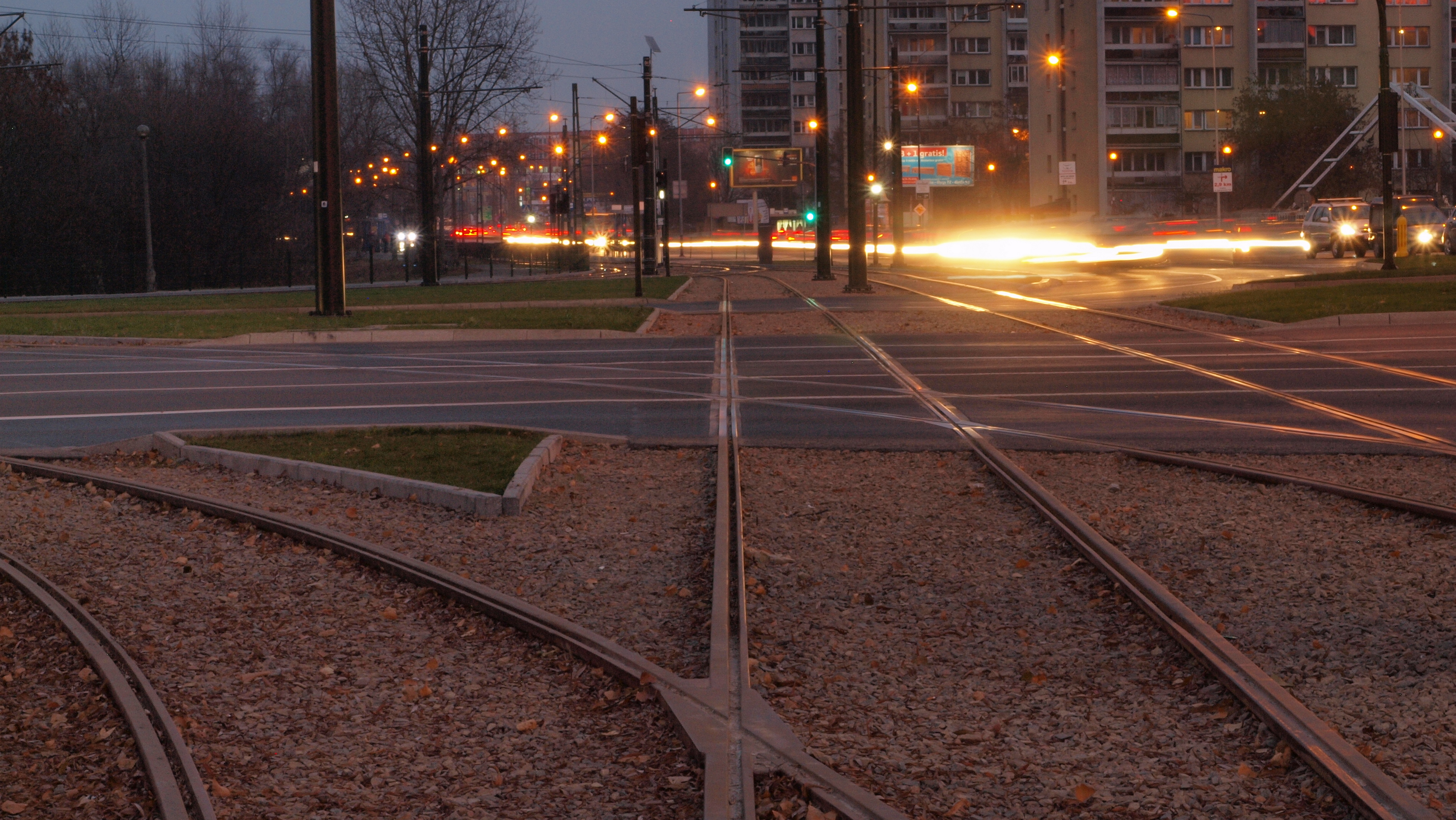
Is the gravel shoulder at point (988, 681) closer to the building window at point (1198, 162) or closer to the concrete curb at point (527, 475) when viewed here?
the concrete curb at point (527, 475)

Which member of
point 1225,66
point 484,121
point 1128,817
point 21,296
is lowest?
point 1128,817

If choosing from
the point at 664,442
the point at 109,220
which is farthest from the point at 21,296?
the point at 664,442

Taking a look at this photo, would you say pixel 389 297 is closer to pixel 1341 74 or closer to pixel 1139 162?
pixel 1139 162

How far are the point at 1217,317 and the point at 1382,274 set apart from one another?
9.78 meters

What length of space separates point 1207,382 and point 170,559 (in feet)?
38.2

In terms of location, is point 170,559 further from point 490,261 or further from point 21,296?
point 490,261

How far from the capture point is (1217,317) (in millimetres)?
24938

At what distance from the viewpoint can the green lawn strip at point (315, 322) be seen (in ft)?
87.8

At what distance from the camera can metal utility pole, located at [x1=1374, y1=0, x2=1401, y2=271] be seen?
3281 cm

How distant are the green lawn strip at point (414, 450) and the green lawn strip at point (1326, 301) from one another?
50.7ft

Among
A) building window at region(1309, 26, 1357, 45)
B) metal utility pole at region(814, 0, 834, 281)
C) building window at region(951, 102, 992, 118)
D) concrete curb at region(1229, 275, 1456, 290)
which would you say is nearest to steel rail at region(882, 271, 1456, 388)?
concrete curb at region(1229, 275, 1456, 290)

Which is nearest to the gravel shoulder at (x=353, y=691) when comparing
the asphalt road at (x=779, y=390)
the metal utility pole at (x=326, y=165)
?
the asphalt road at (x=779, y=390)

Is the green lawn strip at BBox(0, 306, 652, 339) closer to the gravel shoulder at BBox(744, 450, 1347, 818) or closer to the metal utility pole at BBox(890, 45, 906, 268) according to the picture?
the gravel shoulder at BBox(744, 450, 1347, 818)

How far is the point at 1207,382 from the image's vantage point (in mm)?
16375
